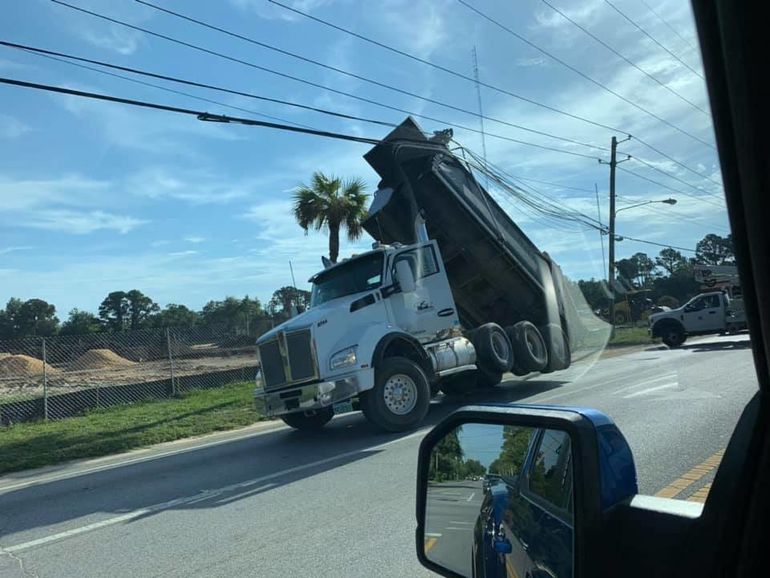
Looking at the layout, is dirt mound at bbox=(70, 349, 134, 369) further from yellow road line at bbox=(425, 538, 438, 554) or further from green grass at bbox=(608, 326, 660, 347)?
yellow road line at bbox=(425, 538, 438, 554)

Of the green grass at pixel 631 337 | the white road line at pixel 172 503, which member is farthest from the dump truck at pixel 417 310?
the green grass at pixel 631 337

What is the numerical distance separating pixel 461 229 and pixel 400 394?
3.71 m

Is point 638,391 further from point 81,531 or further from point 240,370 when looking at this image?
point 240,370

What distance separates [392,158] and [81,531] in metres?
8.04

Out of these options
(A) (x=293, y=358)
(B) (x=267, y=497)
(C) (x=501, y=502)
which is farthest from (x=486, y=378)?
(C) (x=501, y=502)

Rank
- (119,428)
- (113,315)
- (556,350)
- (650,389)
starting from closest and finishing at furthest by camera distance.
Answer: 1. (650,389)
2. (119,428)
3. (556,350)
4. (113,315)

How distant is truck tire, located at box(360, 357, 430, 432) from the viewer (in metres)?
9.54

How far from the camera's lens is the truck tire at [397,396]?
9.54m

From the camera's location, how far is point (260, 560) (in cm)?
458

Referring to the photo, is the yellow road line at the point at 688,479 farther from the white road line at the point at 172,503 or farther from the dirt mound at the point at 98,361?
the dirt mound at the point at 98,361

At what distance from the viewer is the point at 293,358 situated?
957cm

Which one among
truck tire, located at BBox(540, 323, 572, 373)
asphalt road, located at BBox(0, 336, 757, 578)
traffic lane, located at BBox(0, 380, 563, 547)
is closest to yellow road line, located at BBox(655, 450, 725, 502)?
asphalt road, located at BBox(0, 336, 757, 578)

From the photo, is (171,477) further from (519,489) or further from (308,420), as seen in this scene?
(519,489)

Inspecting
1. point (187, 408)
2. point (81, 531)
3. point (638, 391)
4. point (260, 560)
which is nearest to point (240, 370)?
point (187, 408)
